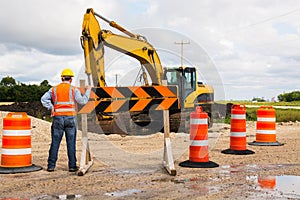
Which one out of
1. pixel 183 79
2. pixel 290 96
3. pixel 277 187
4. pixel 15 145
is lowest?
pixel 277 187

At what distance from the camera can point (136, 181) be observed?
784cm

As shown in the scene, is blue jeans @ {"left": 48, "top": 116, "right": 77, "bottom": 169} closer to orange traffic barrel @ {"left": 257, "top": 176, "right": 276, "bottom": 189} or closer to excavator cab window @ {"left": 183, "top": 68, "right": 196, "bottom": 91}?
orange traffic barrel @ {"left": 257, "top": 176, "right": 276, "bottom": 189}

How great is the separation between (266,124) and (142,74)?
6.46 metres

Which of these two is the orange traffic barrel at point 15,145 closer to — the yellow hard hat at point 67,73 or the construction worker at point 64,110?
the construction worker at point 64,110

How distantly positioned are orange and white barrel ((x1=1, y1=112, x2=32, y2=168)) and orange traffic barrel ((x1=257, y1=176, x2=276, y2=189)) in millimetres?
4636

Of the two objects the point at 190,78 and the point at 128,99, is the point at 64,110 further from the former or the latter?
the point at 190,78

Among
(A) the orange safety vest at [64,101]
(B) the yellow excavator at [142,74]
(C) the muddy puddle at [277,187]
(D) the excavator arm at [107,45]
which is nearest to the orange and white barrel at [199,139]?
(C) the muddy puddle at [277,187]

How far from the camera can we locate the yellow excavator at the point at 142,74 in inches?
635

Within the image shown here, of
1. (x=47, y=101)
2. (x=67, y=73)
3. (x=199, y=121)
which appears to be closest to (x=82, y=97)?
(x=67, y=73)

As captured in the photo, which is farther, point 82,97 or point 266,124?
point 266,124

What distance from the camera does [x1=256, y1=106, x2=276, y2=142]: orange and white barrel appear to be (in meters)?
13.1

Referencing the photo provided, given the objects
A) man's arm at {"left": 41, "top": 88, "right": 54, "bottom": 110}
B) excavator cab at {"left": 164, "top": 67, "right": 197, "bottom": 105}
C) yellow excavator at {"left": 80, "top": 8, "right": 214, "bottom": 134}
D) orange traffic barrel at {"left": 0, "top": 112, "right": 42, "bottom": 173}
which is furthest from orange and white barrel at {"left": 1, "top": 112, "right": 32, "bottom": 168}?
excavator cab at {"left": 164, "top": 67, "right": 197, "bottom": 105}

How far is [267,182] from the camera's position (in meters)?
7.70

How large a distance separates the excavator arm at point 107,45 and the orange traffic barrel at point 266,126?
5731 millimetres
